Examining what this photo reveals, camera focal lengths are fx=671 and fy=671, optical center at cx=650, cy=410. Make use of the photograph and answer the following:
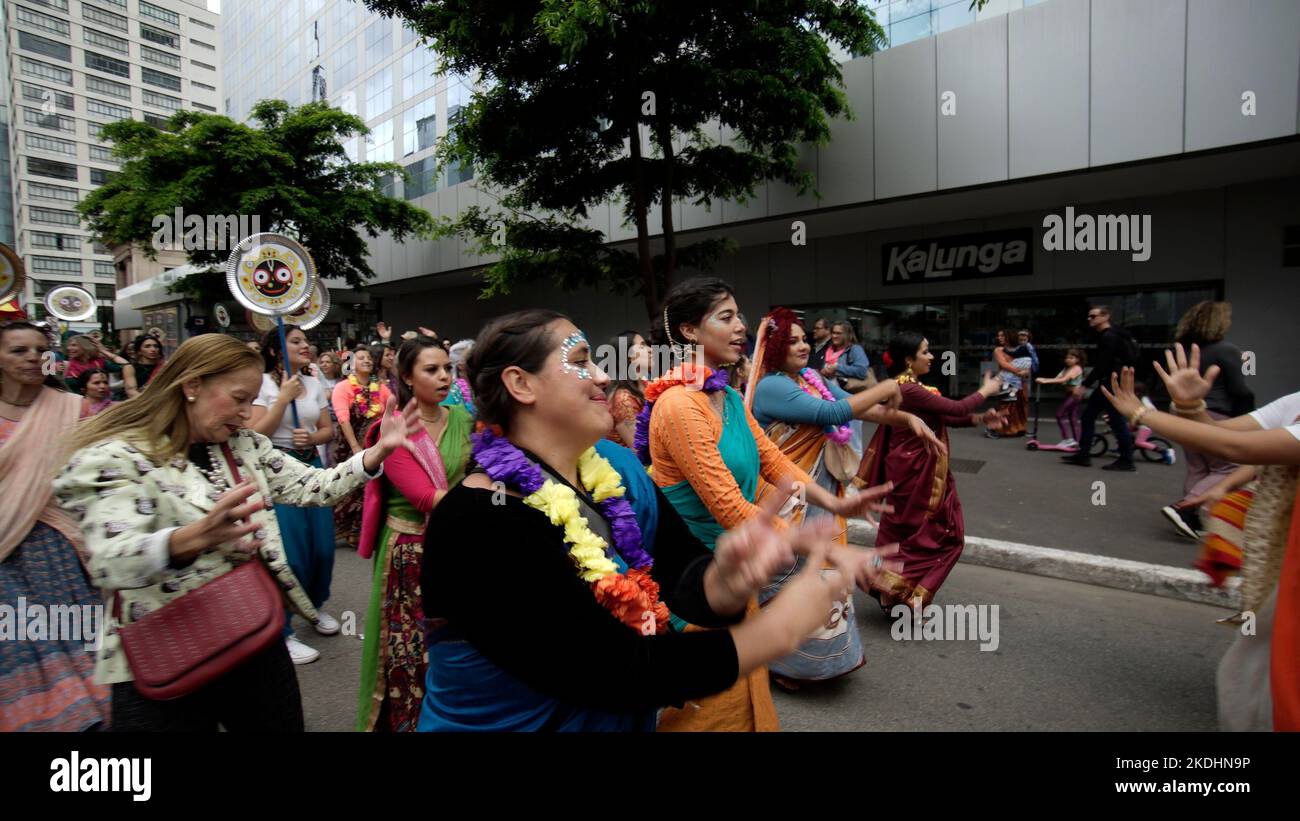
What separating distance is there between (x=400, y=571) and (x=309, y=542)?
1.78 metres

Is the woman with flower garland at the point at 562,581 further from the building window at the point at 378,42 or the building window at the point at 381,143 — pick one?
the building window at the point at 378,42

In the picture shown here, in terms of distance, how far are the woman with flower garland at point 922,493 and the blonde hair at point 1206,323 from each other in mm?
2052

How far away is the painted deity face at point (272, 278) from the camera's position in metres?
4.39

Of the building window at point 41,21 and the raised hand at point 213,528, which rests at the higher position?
the building window at point 41,21

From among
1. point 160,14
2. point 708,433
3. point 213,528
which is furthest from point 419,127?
point 160,14

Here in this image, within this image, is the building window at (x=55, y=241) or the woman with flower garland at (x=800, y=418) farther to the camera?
the building window at (x=55, y=241)

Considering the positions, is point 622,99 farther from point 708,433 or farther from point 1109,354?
point 708,433

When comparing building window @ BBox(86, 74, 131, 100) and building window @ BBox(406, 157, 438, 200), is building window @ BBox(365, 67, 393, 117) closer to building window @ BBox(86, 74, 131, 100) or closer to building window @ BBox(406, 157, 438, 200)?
building window @ BBox(406, 157, 438, 200)

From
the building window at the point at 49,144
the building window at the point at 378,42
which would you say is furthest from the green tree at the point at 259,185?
the building window at the point at 49,144

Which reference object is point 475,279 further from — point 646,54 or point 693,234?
point 646,54

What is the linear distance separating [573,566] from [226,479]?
55.9 inches

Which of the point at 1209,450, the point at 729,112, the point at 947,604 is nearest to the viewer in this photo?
the point at 1209,450

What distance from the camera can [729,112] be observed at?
987cm
